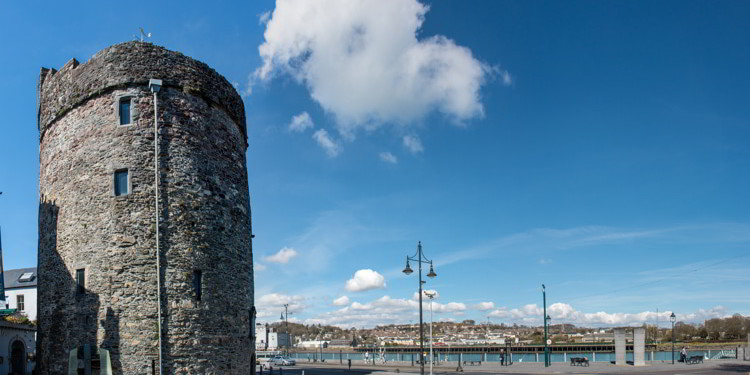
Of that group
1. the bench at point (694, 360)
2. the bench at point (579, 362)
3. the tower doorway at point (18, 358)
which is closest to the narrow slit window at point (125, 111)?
the tower doorway at point (18, 358)

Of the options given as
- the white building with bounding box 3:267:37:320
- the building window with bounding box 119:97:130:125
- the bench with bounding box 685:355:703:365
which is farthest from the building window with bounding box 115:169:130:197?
the bench with bounding box 685:355:703:365

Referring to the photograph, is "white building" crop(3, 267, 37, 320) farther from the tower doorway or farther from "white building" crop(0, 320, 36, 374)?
the tower doorway

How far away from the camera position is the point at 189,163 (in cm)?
1862

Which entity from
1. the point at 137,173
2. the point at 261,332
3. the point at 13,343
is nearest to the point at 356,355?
the point at 261,332

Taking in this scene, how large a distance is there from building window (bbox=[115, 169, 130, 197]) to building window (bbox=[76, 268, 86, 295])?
Answer: 2867 millimetres

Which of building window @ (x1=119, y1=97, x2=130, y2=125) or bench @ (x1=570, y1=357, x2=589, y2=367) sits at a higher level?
building window @ (x1=119, y1=97, x2=130, y2=125)

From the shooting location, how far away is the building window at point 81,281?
17.6 metres

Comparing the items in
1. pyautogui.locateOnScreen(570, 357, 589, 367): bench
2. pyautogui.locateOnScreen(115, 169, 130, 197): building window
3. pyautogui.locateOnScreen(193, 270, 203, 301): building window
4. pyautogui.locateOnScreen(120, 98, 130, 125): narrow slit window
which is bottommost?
pyautogui.locateOnScreen(570, 357, 589, 367): bench

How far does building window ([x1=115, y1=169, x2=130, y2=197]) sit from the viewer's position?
17.8 meters

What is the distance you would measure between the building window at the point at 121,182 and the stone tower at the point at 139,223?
3 centimetres

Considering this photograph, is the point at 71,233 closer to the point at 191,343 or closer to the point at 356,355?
the point at 191,343

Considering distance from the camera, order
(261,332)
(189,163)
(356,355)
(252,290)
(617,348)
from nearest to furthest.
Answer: (189,163), (252,290), (617,348), (356,355), (261,332)

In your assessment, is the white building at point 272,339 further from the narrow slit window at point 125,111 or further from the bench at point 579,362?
the narrow slit window at point 125,111

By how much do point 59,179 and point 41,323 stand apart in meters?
5.20
